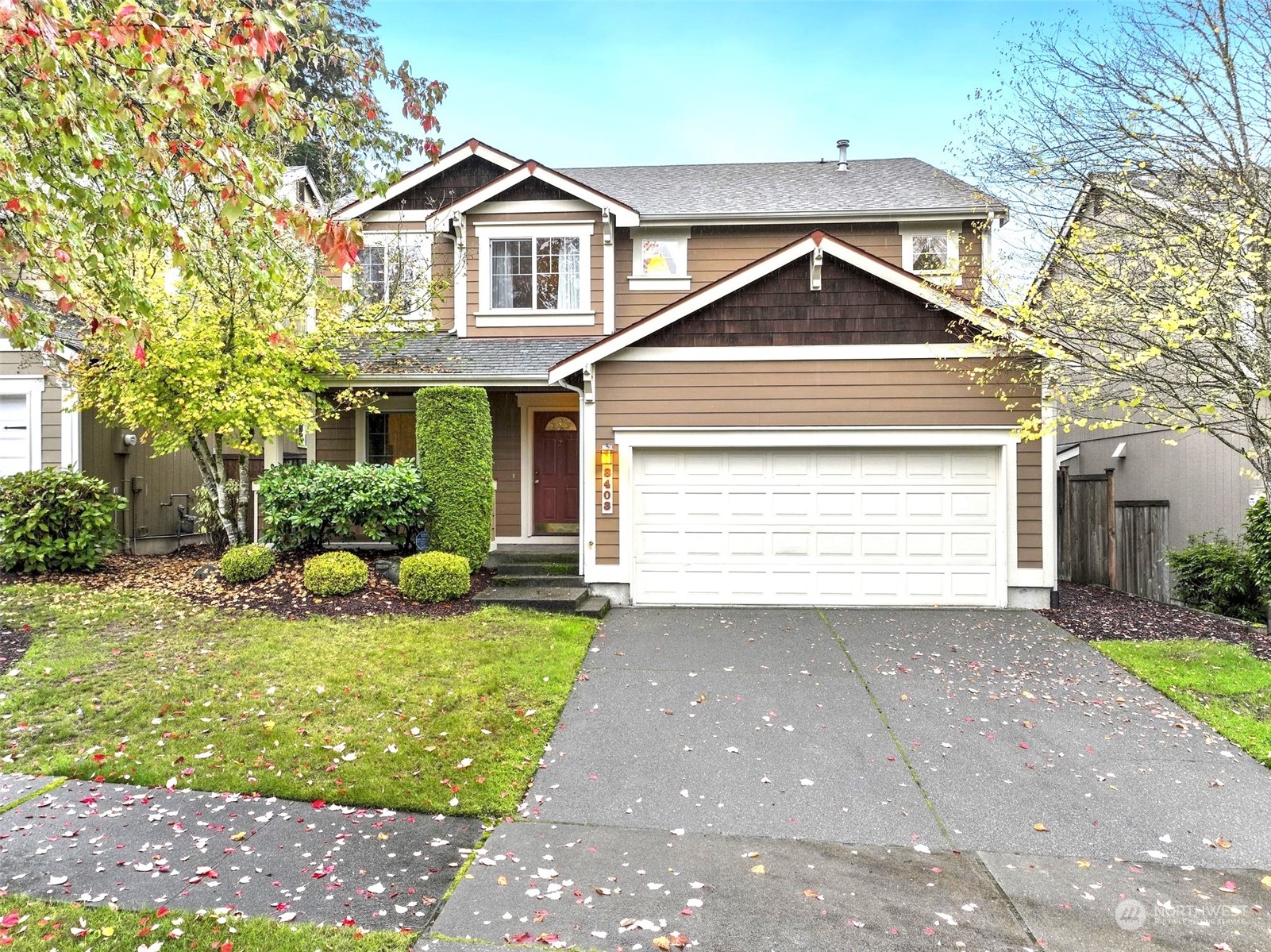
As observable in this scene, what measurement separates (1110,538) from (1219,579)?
2478 millimetres

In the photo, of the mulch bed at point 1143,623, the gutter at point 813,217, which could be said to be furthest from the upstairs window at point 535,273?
the mulch bed at point 1143,623

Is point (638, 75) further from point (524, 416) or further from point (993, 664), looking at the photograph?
point (993, 664)

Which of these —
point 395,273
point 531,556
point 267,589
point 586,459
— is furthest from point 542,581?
point 395,273

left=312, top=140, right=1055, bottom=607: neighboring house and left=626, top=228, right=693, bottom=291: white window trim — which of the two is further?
left=626, top=228, right=693, bottom=291: white window trim

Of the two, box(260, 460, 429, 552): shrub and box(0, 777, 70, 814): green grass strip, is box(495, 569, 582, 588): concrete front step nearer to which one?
box(260, 460, 429, 552): shrub

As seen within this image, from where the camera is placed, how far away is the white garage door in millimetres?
8617

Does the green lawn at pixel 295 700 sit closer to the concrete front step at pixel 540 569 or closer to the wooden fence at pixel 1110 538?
the concrete front step at pixel 540 569

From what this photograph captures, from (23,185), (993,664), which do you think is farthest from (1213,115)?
(23,185)

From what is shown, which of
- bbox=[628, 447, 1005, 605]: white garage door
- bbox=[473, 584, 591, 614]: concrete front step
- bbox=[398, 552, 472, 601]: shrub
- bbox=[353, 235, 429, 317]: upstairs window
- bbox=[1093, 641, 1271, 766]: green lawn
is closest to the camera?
bbox=[1093, 641, 1271, 766]: green lawn

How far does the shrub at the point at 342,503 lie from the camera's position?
897 cm

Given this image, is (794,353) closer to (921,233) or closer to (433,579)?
(921,233)

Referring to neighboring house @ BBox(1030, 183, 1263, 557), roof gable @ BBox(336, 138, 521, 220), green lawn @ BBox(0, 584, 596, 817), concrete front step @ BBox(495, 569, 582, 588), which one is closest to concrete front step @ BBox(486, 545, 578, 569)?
concrete front step @ BBox(495, 569, 582, 588)

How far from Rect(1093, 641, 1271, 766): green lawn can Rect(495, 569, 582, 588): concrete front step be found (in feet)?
19.0

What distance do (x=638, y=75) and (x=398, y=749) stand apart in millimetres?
12607
